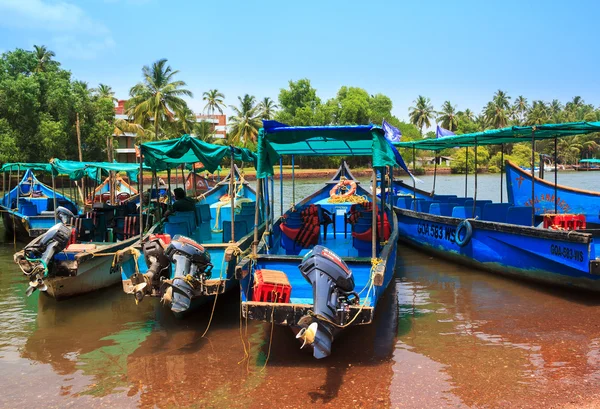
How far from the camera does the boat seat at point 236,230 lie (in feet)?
31.3

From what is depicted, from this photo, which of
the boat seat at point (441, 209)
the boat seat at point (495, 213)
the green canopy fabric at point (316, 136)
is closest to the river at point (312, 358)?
the green canopy fabric at point (316, 136)

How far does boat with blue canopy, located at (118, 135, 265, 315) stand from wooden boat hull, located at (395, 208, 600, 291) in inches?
168

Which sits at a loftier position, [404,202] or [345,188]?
[345,188]

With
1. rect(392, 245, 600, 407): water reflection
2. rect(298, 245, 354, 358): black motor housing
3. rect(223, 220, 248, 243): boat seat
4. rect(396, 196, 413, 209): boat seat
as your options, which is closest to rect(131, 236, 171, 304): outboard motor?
rect(223, 220, 248, 243): boat seat

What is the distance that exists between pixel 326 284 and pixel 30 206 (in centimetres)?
1331

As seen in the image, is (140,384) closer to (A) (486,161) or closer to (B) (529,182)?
(B) (529,182)

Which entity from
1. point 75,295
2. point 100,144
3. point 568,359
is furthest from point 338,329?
point 100,144

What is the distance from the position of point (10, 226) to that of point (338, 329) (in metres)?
16.1

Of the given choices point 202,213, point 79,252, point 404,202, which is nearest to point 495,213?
point 404,202

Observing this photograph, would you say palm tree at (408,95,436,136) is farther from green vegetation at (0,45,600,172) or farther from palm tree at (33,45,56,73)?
palm tree at (33,45,56,73)

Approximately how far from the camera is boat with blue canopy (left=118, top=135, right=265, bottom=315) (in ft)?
22.4

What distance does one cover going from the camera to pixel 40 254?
805cm

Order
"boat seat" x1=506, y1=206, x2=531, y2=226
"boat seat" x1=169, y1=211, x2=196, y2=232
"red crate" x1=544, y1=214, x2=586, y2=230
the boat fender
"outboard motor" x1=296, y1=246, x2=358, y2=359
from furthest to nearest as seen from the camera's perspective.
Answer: the boat fender, "boat seat" x1=506, y1=206, x2=531, y2=226, "boat seat" x1=169, y1=211, x2=196, y2=232, "red crate" x1=544, y1=214, x2=586, y2=230, "outboard motor" x1=296, y1=246, x2=358, y2=359

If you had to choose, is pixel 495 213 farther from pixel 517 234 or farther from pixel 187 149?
pixel 187 149
